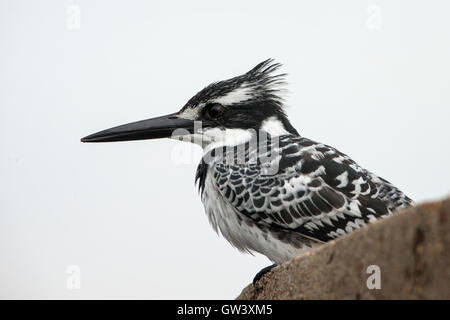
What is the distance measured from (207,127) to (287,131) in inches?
28.4

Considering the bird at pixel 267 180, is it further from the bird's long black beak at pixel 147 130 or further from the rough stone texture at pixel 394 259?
the rough stone texture at pixel 394 259

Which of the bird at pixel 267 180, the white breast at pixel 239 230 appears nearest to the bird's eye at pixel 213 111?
the bird at pixel 267 180

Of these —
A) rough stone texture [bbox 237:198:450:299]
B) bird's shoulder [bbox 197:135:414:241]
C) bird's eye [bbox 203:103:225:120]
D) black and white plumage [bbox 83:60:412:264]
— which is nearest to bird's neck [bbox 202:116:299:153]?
black and white plumage [bbox 83:60:412:264]

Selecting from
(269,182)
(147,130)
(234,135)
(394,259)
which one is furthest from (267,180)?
(394,259)

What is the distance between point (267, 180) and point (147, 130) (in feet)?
5.10

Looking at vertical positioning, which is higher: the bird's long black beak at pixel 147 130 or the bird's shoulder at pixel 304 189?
the bird's long black beak at pixel 147 130

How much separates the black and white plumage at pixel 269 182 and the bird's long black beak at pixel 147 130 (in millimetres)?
20

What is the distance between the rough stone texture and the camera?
2.11 metres

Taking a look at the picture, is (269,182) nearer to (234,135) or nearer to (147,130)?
(234,135)

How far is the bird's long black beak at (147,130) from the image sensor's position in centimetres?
571

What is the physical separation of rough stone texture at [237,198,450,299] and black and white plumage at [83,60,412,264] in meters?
1.82

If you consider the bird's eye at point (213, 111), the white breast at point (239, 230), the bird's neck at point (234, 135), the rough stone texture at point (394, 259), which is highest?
the bird's eye at point (213, 111)

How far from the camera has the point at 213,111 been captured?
5.64 metres

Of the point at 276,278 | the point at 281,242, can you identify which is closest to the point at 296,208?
the point at 281,242
